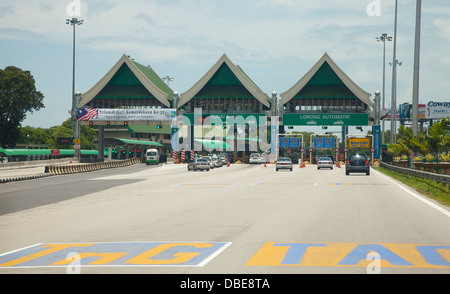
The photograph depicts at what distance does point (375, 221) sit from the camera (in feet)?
45.7

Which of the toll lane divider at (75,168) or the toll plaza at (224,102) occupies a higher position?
the toll plaza at (224,102)

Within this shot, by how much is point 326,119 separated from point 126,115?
25.7m

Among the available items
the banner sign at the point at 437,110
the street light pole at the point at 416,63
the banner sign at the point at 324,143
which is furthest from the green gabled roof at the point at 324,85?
the street light pole at the point at 416,63

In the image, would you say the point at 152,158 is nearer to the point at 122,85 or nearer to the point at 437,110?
the point at 122,85

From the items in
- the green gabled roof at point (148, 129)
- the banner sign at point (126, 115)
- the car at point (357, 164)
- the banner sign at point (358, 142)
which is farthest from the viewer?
the green gabled roof at point (148, 129)

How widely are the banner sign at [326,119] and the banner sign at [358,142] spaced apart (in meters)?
15.3

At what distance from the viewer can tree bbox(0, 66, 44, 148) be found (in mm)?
89188

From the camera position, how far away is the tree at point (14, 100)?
89188mm

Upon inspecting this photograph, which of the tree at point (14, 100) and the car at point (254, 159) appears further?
the tree at point (14, 100)

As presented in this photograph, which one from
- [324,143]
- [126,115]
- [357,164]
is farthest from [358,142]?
[126,115]

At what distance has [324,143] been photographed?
75812 millimetres

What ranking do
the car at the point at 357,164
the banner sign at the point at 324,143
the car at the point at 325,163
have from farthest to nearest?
the banner sign at the point at 324,143
the car at the point at 325,163
the car at the point at 357,164

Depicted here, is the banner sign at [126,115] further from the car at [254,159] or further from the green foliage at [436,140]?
the green foliage at [436,140]
